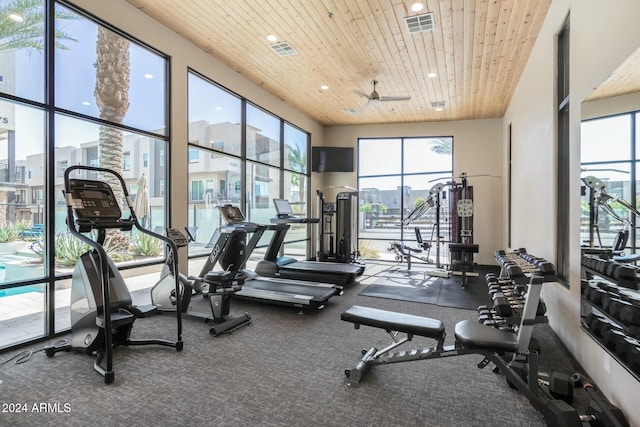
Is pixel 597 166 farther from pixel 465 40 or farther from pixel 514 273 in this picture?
pixel 465 40

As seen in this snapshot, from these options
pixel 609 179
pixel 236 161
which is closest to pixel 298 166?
pixel 236 161

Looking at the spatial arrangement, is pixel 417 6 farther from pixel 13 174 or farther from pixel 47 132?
pixel 13 174

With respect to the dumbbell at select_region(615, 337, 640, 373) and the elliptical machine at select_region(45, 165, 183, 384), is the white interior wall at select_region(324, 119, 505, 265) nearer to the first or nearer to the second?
the dumbbell at select_region(615, 337, 640, 373)

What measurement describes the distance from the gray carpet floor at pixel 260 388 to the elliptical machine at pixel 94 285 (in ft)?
0.41

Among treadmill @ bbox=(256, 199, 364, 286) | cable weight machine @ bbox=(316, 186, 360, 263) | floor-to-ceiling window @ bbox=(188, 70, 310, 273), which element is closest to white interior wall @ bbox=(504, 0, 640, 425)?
treadmill @ bbox=(256, 199, 364, 286)

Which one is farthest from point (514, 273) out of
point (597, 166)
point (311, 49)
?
point (311, 49)

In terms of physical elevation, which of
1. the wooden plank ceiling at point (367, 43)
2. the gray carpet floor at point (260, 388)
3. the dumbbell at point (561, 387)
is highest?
the wooden plank ceiling at point (367, 43)

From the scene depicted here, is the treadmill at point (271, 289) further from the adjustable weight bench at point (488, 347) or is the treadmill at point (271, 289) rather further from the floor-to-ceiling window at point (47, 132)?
the adjustable weight bench at point (488, 347)

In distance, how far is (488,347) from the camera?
2.19 meters

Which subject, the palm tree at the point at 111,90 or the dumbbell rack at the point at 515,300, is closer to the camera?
the dumbbell rack at the point at 515,300

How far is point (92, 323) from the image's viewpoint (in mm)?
2801

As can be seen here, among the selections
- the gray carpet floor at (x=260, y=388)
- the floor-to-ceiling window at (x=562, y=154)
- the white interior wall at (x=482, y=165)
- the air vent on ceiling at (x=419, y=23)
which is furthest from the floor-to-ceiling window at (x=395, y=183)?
the gray carpet floor at (x=260, y=388)

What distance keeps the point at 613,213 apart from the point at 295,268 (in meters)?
4.59

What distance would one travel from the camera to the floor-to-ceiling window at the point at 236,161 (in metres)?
5.16
